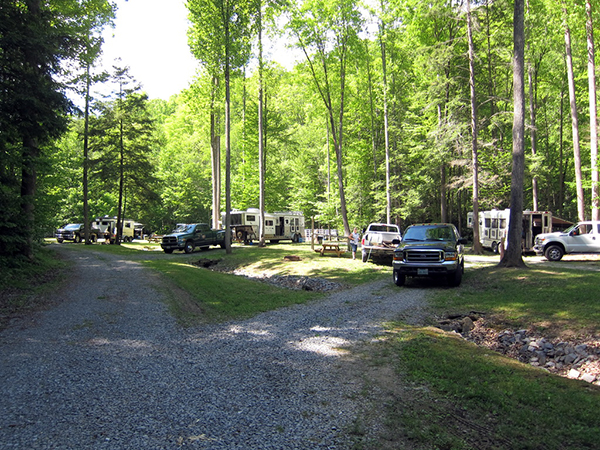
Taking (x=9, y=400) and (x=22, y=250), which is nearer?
(x=9, y=400)

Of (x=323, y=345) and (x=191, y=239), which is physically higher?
(x=191, y=239)

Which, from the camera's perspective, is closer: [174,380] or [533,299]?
[174,380]

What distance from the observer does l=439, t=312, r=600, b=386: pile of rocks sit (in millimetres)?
6289

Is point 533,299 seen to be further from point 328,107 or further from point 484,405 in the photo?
point 328,107

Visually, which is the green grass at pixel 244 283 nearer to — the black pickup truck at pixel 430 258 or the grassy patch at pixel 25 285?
the black pickup truck at pixel 430 258

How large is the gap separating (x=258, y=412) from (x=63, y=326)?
18.8 feet

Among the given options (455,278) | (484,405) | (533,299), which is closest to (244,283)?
(455,278)

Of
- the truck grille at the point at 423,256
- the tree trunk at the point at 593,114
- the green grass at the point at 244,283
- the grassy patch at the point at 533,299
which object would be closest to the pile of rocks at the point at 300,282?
the green grass at the point at 244,283

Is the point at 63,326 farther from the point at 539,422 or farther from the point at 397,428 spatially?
the point at 539,422

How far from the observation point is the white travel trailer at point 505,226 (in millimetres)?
22031

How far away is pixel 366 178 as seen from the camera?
3466 cm

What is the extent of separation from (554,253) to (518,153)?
25.1ft

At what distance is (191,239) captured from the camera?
2695cm

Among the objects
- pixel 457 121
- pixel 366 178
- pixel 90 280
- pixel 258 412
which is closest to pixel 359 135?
pixel 366 178
